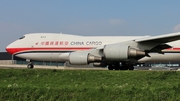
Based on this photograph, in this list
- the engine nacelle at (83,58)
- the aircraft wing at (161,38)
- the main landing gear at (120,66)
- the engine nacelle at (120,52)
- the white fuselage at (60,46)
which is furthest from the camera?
the main landing gear at (120,66)

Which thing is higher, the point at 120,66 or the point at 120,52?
the point at 120,52

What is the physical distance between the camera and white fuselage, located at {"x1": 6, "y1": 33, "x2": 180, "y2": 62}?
25234 millimetres

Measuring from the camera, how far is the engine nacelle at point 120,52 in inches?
815

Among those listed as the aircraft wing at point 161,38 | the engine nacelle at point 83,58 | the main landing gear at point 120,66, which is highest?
the aircraft wing at point 161,38

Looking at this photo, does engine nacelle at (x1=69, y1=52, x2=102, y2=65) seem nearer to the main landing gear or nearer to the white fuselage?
the white fuselage

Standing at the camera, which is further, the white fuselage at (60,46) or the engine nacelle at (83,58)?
the white fuselage at (60,46)

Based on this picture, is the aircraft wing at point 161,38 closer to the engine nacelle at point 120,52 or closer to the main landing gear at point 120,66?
the engine nacelle at point 120,52

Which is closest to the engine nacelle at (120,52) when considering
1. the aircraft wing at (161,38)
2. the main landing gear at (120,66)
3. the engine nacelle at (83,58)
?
the engine nacelle at (83,58)

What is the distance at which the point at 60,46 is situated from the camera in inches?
1046

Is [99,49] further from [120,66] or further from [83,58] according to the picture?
[120,66]

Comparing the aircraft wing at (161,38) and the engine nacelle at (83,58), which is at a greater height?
the aircraft wing at (161,38)

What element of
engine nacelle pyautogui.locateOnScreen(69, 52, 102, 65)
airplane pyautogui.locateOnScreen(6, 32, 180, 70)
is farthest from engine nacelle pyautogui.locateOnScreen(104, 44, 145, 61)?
engine nacelle pyautogui.locateOnScreen(69, 52, 102, 65)

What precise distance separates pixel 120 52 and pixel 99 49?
192cm

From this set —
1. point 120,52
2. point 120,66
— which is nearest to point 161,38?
point 120,52
